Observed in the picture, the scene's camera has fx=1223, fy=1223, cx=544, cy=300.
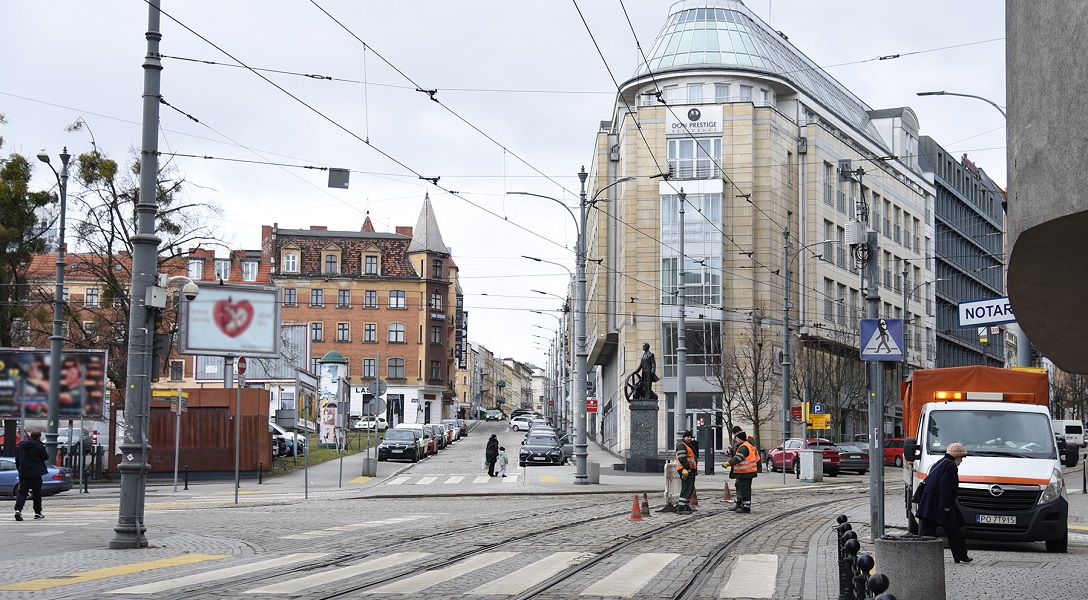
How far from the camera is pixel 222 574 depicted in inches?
525

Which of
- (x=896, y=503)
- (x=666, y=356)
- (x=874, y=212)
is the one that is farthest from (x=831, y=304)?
(x=896, y=503)

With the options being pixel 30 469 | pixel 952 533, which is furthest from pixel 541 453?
pixel 952 533

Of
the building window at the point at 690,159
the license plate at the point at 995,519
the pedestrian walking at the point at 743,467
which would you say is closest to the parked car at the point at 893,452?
the building window at the point at 690,159

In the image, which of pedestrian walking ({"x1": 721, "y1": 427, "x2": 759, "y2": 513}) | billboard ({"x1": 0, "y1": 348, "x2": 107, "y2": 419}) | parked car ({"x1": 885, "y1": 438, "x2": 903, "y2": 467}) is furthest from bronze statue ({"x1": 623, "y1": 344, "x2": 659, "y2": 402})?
billboard ({"x1": 0, "y1": 348, "x2": 107, "y2": 419})

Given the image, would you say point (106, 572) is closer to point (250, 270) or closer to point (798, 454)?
point (798, 454)

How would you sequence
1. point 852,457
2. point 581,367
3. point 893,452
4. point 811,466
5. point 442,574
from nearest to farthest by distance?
point 442,574 → point 581,367 → point 811,466 → point 852,457 → point 893,452

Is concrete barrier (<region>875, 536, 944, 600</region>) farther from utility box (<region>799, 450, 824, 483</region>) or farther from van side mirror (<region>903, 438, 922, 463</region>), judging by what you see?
utility box (<region>799, 450, 824, 483</region>)

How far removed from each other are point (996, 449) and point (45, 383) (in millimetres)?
27865

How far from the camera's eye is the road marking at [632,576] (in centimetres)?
1202

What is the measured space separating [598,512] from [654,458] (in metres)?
18.9

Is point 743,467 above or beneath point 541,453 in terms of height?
above

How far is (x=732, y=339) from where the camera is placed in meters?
62.8

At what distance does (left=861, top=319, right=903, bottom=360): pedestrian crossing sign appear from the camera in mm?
15570

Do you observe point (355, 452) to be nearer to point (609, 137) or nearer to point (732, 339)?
point (732, 339)
